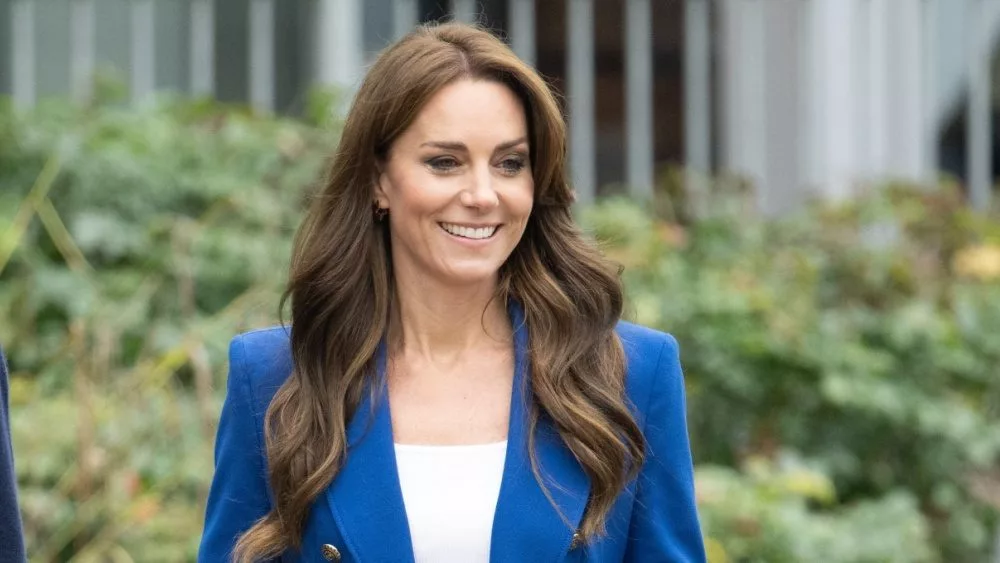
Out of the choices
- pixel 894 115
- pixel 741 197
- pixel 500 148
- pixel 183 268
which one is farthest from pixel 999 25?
pixel 500 148

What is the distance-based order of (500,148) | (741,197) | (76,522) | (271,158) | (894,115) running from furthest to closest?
(894,115), (741,197), (271,158), (76,522), (500,148)

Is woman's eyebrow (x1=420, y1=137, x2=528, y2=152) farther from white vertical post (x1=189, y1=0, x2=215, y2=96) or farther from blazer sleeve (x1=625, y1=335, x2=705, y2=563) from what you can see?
white vertical post (x1=189, y1=0, x2=215, y2=96)

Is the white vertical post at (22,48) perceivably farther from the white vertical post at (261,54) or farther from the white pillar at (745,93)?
the white pillar at (745,93)

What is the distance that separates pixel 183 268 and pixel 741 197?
9.10 ft

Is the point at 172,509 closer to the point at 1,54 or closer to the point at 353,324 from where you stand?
the point at 353,324

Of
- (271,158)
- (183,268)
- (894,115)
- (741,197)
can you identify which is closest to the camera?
(183,268)

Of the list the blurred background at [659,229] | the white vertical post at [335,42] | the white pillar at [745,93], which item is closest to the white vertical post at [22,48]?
the blurred background at [659,229]

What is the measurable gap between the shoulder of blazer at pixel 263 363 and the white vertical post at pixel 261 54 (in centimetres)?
489

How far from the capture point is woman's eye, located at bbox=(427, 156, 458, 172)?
311cm

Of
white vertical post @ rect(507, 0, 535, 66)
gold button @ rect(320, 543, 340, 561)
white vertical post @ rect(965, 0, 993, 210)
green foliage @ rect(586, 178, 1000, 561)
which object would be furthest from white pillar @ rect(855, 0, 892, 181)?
gold button @ rect(320, 543, 340, 561)

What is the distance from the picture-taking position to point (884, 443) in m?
6.36

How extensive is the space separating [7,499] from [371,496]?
2.19ft

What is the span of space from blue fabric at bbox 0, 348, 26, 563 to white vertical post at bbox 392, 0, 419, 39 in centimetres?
544

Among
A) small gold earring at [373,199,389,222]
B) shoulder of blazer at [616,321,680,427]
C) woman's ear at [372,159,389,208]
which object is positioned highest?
woman's ear at [372,159,389,208]
